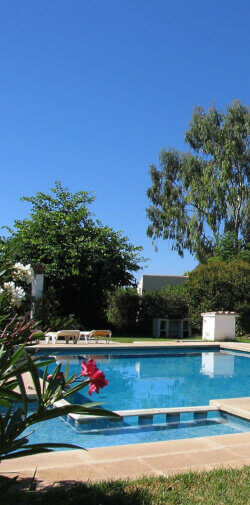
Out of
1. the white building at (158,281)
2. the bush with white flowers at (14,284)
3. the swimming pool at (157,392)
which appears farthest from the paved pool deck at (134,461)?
the white building at (158,281)

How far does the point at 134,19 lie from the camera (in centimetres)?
1243

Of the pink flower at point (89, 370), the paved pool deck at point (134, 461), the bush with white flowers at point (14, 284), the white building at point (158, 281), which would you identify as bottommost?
the paved pool deck at point (134, 461)

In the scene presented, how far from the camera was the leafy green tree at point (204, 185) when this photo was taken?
25547 millimetres

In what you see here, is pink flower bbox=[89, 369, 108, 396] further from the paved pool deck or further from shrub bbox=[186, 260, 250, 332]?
shrub bbox=[186, 260, 250, 332]

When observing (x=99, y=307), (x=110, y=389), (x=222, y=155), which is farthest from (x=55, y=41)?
(x=222, y=155)

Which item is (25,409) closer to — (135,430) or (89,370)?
(89,370)

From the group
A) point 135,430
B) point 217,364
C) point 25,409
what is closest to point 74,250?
point 217,364

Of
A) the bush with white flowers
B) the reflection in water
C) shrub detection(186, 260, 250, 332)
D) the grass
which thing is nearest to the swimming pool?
the reflection in water

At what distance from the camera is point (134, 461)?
11.6 feet

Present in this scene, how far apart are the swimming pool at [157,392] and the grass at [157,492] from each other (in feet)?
2.27

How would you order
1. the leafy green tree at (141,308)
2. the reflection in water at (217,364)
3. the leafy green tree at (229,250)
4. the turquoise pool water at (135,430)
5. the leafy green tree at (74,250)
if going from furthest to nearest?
the leafy green tree at (229,250)
the leafy green tree at (141,308)
the leafy green tree at (74,250)
the reflection in water at (217,364)
the turquoise pool water at (135,430)

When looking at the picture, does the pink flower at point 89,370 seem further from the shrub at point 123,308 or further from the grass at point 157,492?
the shrub at point 123,308

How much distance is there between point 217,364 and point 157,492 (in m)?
9.65

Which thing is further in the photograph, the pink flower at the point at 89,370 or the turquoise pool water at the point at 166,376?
the turquoise pool water at the point at 166,376
